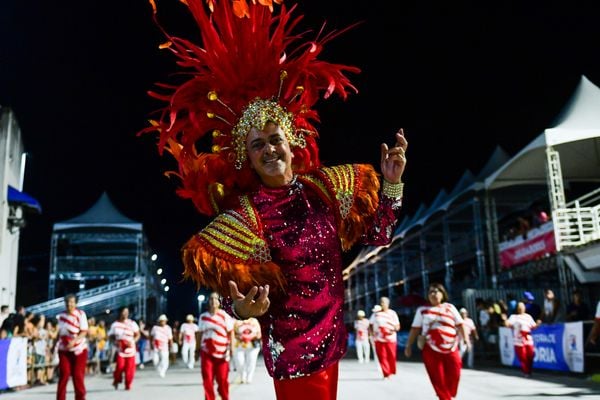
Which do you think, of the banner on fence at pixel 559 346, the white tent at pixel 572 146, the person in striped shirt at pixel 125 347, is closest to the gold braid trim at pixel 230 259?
the banner on fence at pixel 559 346

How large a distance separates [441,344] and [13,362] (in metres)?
9.64

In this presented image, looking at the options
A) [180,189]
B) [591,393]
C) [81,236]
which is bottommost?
[591,393]

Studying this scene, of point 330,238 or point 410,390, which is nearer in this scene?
point 330,238

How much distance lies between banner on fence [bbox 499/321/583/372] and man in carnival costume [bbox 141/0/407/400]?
1157 centimetres

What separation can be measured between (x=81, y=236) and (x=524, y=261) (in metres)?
22.2

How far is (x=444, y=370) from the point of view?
29.6ft

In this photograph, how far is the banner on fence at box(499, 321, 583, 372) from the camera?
13258 millimetres

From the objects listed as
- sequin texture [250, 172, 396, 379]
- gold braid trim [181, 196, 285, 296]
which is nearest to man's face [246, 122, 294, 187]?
sequin texture [250, 172, 396, 379]

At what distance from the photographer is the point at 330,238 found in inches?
118

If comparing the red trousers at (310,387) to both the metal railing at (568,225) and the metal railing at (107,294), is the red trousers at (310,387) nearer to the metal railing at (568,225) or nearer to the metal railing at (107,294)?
the metal railing at (568,225)

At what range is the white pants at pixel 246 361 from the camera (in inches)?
581

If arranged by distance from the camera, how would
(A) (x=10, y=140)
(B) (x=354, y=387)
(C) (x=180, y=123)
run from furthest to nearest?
(A) (x=10, y=140) < (B) (x=354, y=387) < (C) (x=180, y=123)

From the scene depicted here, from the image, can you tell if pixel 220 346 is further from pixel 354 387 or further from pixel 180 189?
pixel 180 189

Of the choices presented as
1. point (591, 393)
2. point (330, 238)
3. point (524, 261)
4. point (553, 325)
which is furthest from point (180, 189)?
point (524, 261)
